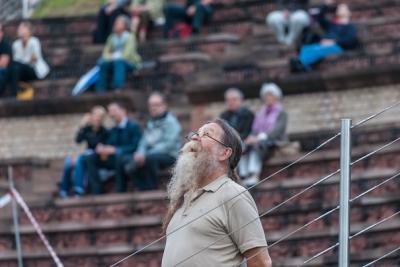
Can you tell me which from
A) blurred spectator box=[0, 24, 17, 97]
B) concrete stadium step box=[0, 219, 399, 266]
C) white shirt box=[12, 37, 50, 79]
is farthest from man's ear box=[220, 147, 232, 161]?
white shirt box=[12, 37, 50, 79]

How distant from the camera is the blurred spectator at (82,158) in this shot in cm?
2006

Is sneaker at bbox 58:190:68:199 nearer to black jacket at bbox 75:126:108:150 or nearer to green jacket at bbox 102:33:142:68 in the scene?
black jacket at bbox 75:126:108:150

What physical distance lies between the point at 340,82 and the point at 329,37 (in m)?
1.01

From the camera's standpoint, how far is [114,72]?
76.7 feet

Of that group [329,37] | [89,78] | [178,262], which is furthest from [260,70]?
[178,262]

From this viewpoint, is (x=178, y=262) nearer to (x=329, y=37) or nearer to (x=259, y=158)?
(x=259, y=158)

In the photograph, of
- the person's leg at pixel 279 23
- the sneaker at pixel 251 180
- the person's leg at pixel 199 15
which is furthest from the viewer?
the person's leg at pixel 199 15

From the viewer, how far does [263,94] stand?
19.6 metres

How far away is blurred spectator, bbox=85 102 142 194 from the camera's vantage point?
19734 millimetres

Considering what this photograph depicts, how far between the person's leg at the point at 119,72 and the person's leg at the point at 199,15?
224 centimetres

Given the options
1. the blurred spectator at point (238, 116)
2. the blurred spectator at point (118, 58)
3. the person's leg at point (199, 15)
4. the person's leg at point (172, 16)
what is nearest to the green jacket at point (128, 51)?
the blurred spectator at point (118, 58)

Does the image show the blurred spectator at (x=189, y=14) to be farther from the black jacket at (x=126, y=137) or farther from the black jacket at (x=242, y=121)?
the black jacket at (x=242, y=121)

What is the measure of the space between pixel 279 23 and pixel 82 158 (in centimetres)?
501

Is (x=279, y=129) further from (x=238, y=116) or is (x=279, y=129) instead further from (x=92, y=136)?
(x=92, y=136)
